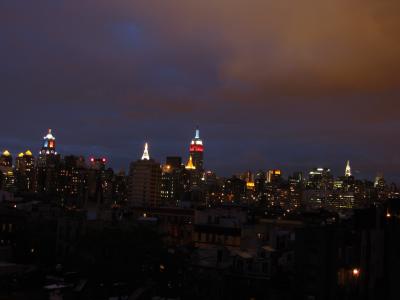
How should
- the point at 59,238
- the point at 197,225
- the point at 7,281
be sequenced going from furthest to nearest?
the point at 197,225 < the point at 59,238 < the point at 7,281

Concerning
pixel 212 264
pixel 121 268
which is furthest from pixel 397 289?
pixel 121 268

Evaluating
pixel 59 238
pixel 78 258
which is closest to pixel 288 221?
pixel 59 238

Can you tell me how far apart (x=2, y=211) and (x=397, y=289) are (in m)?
49.2

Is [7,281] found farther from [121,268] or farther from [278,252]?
[278,252]

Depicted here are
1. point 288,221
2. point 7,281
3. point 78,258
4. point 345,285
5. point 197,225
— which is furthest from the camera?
point 288,221

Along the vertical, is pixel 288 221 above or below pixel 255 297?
above

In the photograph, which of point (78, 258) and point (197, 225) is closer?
point (78, 258)

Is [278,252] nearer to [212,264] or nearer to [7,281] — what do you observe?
[212,264]

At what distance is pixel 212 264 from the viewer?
47.5 meters

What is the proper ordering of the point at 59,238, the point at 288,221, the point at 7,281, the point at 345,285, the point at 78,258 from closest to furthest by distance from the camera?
the point at 7,281 < the point at 345,285 < the point at 78,258 < the point at 59,238 < the point at 288,221

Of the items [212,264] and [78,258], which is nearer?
[212,264]

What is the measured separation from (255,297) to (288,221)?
4255cm

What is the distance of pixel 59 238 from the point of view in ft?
227

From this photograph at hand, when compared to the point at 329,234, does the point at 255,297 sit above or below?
below
